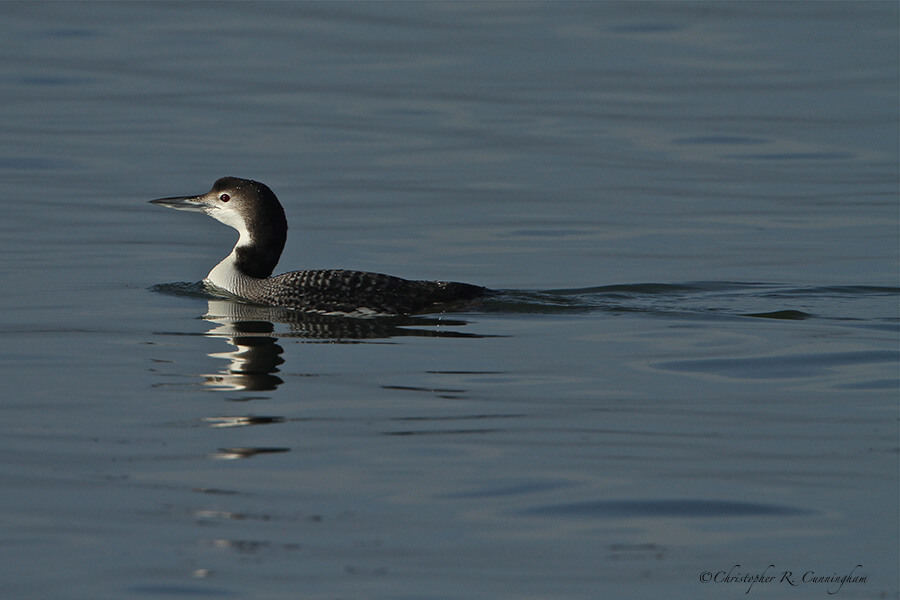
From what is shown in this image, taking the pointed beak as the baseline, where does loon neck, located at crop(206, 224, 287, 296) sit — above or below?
below

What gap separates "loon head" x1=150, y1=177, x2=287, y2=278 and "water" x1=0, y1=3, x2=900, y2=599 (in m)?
0.49

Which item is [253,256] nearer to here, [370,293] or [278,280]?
[278,280]

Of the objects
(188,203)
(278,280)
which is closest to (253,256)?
(278,280)

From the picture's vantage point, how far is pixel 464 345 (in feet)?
30.8

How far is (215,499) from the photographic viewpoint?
20.3 ft

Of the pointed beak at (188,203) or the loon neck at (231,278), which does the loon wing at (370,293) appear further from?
the pointed beak at (188,203)

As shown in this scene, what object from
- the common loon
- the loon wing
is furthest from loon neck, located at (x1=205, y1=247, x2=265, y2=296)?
the loon wing

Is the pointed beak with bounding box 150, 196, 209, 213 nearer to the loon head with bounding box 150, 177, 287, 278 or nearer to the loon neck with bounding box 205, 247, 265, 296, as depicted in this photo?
the loon head with bounding box 150, 177, 287, 278

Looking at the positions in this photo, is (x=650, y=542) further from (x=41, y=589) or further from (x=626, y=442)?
(x=41, y=589)

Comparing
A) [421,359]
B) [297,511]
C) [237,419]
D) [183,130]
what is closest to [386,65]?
[183,130]

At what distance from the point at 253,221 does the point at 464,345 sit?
2583 mm

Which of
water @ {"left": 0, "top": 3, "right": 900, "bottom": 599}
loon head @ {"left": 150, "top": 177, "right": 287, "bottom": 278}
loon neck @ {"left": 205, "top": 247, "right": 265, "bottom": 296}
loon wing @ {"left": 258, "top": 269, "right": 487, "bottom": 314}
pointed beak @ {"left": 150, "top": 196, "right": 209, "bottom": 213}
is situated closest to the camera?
water @ {"left": 0, "top": 3, "right": 900, "bottom": 599}

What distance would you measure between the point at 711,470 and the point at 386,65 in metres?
16.8

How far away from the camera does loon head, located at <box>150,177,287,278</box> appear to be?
1124cm
